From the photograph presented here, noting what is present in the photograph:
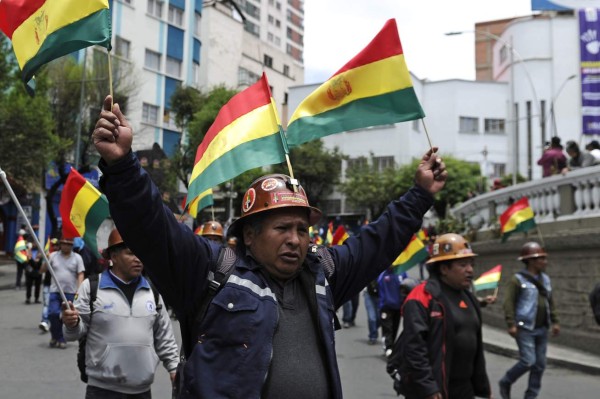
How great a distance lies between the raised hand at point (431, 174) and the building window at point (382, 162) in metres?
48.6

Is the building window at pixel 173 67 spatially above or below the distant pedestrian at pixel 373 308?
above

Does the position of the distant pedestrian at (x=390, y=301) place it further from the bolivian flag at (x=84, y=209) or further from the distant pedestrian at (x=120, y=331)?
the distant pedestrian at (x=120, y=331)

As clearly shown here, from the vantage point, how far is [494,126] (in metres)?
55.2

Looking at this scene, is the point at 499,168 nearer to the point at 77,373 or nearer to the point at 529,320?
the point at 529,320

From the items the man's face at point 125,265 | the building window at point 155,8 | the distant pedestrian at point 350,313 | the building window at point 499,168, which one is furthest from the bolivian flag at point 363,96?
the building window at point 499,168

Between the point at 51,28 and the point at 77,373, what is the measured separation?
6616mm

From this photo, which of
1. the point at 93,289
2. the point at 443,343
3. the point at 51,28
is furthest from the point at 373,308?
the point at 51,28

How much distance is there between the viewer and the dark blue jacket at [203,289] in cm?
262

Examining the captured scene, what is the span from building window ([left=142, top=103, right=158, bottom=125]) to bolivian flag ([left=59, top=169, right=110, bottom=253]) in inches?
1435

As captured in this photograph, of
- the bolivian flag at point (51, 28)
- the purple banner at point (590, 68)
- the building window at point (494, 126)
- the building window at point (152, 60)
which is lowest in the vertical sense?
the bolivian flag at point (51, 28)

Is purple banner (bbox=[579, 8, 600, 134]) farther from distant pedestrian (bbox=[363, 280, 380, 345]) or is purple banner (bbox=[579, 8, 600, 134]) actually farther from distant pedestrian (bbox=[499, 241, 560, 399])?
distant pedestrian (bbox=[499, 241, 560, 399])

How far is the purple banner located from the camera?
1652cm

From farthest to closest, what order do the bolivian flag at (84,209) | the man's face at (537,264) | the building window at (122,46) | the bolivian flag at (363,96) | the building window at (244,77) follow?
Answer: the building window at (244,77)
the building window at (122,46)
the man's face at (537,264)
the bolivian flag at (84,209)
the bolivian flag at (363,96)

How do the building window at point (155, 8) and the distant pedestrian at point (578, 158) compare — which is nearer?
the distant pedestrian at point (578, 158)
